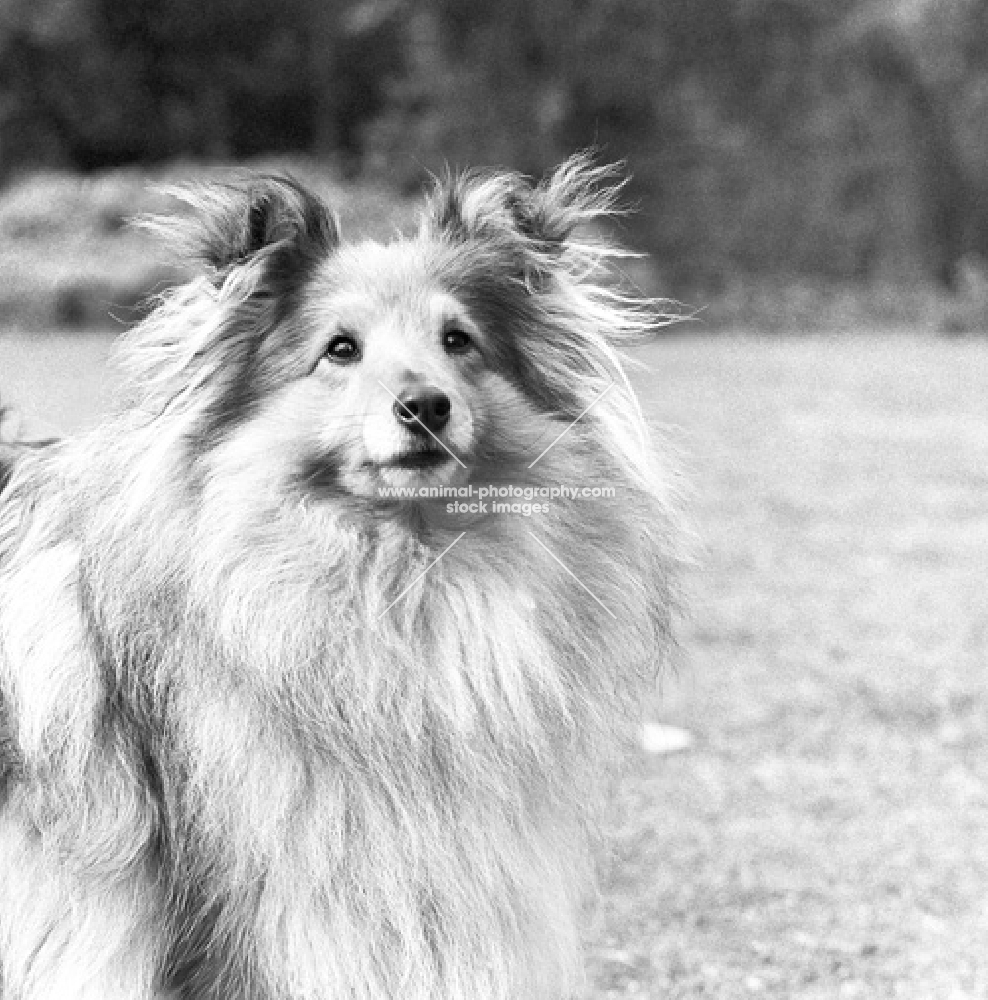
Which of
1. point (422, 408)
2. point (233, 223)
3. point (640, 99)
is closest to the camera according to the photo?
point (422, 408)

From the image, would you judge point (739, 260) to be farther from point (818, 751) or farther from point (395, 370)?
point (395, 370)

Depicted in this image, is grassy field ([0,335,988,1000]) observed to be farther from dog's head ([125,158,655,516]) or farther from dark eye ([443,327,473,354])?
dark eye ([443,327,473,354])

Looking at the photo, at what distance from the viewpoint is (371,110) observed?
2188 centimetres

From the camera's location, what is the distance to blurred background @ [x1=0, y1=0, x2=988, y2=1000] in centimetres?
562

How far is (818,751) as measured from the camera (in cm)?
566

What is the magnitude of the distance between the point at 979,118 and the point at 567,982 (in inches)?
818

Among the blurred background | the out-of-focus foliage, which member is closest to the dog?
the blurred background

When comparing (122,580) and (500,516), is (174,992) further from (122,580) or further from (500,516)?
(500,516)

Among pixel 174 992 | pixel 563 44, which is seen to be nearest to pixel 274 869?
pixel 174 992

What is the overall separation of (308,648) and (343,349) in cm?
67

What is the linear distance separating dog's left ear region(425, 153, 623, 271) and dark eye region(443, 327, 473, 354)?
0.25m

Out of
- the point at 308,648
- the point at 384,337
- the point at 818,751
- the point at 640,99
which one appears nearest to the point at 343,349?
the point at 384,337

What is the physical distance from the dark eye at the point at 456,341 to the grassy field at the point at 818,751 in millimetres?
593

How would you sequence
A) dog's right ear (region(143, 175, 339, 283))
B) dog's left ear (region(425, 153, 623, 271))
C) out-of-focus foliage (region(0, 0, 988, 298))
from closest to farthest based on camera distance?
1. dog's right ear (region(143, 175, 339, 283))
2. dog's left ear (region(425, 153, 623, 271))
3. out-of-focus foliage (region(0, 0, 988, 298))
